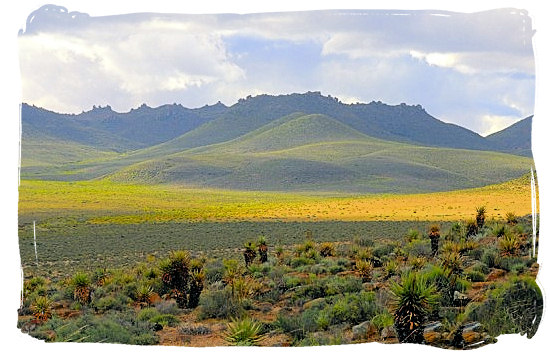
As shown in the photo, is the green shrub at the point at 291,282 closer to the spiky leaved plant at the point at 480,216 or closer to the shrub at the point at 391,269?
the shrub at the point at 391,269

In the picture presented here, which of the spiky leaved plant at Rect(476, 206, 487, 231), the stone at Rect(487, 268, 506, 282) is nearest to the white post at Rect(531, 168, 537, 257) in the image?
the stone at Rect(487, 268, 506, 282)

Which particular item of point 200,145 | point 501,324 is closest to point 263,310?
point 501,324

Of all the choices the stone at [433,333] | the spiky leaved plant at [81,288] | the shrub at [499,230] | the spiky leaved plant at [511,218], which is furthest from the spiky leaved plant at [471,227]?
the spiky leaved plant at [81,288]

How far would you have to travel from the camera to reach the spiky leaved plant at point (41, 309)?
789 centimetres

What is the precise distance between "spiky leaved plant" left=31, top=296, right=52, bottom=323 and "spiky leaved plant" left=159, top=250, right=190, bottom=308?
1492 millimetres

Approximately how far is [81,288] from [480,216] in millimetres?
5591

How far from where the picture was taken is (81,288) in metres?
8.59

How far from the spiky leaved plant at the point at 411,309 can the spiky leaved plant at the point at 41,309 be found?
4.11 meters

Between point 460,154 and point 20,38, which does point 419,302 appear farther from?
point 460,154

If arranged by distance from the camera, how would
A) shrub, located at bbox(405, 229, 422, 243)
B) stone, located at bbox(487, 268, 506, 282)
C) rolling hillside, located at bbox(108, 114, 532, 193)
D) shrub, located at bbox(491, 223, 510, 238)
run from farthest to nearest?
rolling hillside, located at bbox(108, 114, 532, 193)
shrub, located at bbox(405, 229, 422, 243)
shrub, located at bbox(491, 223, 510, 238)
stone, located at bbox(487, 268, 506, 282)

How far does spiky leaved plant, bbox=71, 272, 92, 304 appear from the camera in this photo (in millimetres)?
8523

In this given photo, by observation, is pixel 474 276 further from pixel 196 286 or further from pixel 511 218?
pixel 196 286

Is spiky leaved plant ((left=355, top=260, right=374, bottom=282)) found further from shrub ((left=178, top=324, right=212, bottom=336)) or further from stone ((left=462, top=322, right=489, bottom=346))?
shrub ((left=178, top=324, right=212, bottom=336))

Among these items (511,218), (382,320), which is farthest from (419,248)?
(382,320)
